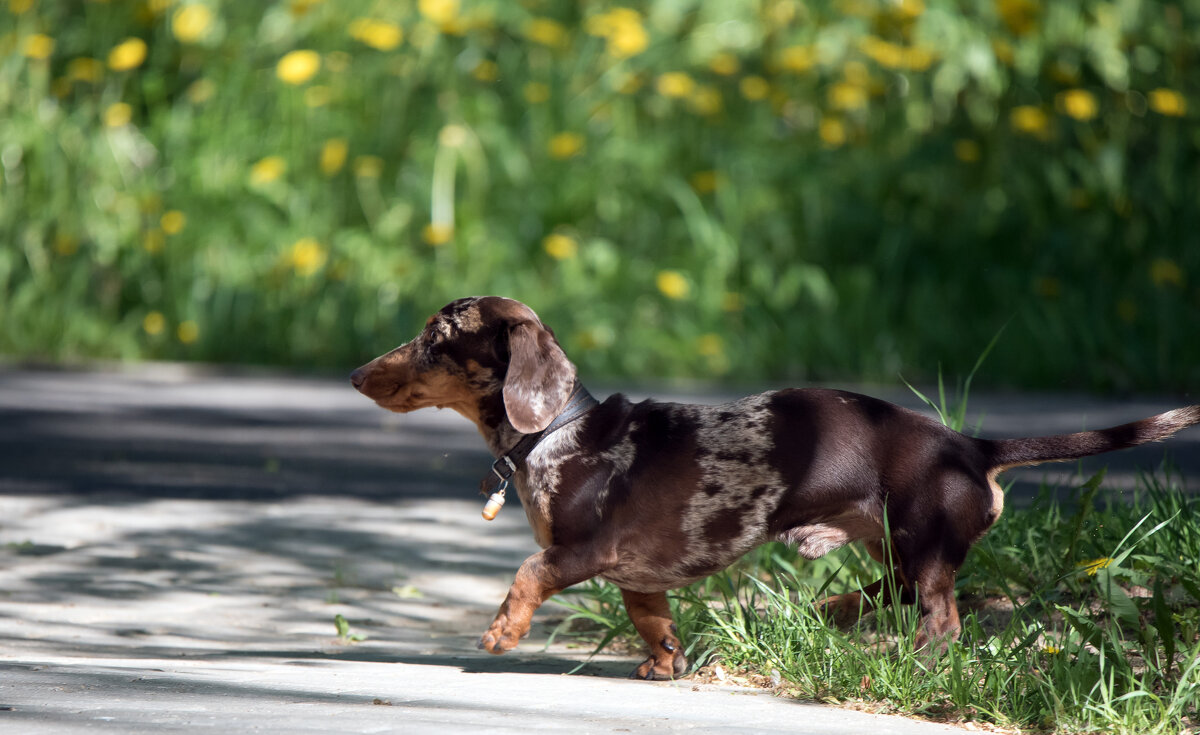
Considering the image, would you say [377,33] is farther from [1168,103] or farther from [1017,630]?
[1017,630]

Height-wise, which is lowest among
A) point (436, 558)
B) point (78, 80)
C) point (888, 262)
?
point (436, 558)

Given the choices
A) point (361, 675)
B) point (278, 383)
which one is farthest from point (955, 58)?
point (361, 675)

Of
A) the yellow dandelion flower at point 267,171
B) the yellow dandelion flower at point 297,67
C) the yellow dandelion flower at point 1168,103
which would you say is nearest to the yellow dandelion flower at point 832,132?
the yellow dandelion flower at point 1168,103

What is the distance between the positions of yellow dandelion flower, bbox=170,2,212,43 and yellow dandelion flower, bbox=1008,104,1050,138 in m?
5.87

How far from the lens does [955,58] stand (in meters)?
10.4

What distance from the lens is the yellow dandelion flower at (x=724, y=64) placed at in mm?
10555

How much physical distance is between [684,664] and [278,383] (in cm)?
564

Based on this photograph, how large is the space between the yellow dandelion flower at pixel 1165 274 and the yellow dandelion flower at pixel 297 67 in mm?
5732

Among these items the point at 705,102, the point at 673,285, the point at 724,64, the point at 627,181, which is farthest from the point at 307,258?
the point at 724,64

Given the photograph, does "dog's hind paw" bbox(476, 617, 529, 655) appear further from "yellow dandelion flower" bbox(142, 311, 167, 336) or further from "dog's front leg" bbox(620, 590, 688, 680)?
"yellow dandelion flower" bbox(142, 311, 167, 336)

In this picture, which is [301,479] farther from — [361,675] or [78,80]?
[78,80]

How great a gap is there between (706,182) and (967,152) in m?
1.73

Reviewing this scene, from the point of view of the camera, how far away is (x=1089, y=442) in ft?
12.0

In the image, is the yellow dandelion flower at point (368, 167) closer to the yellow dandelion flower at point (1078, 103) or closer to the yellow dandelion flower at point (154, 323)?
the yellow dandelion flower at point (154, 323)
